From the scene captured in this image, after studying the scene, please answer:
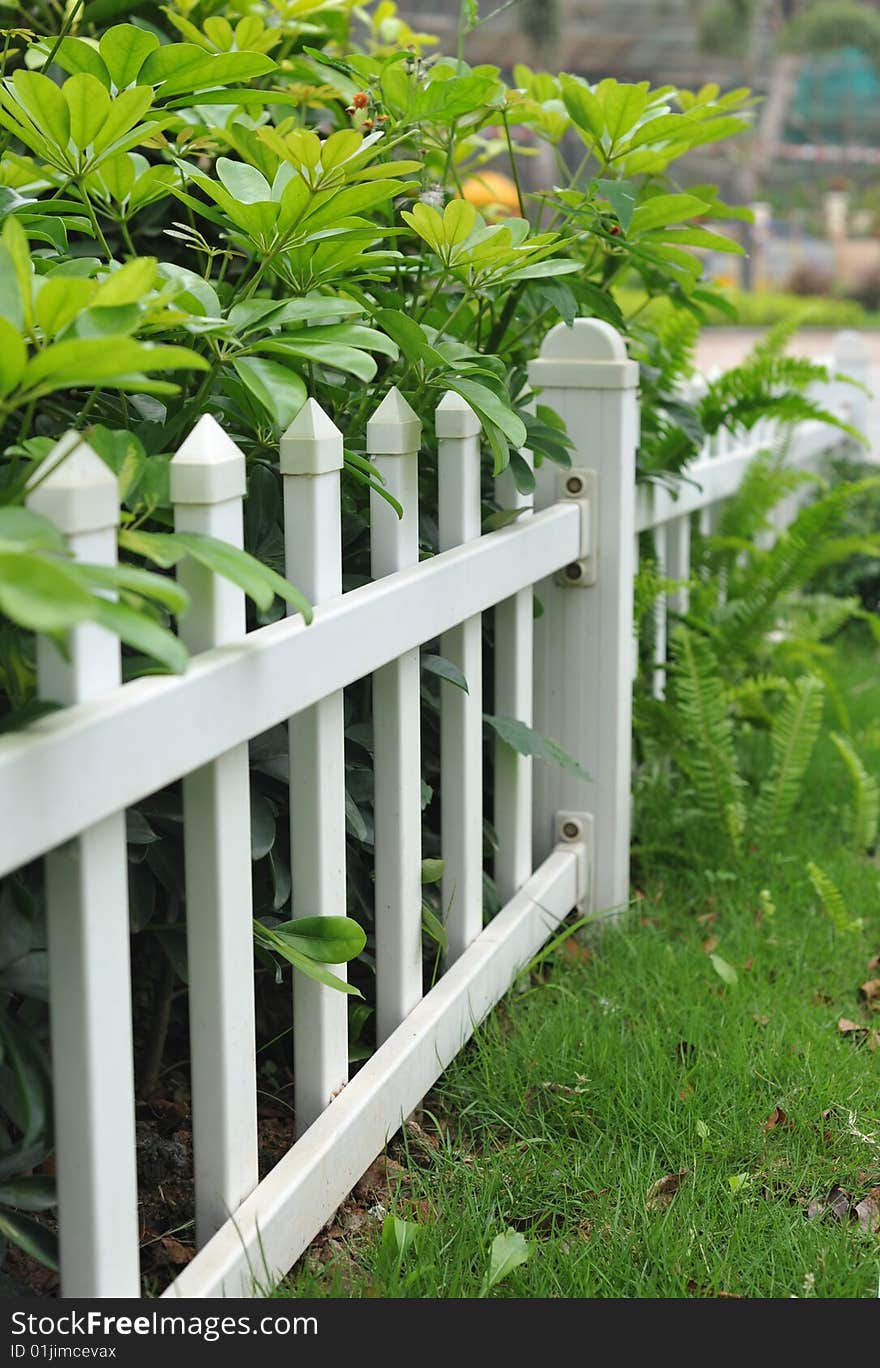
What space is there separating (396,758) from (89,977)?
670mm

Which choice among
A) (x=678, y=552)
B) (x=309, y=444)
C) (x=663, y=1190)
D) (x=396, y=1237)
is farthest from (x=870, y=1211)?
(x=678, y=552)

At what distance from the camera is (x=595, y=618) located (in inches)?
98.3

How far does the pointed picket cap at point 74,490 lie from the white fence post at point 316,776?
1.25ft

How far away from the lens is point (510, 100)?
2152 millimetres

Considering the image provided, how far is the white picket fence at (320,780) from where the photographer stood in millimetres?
1171

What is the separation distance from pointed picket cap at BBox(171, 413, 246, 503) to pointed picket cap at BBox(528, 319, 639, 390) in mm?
1148

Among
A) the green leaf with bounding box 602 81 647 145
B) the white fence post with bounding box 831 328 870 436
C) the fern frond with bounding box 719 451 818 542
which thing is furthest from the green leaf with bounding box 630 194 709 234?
the white fence post with bounding box 831 328 870 436

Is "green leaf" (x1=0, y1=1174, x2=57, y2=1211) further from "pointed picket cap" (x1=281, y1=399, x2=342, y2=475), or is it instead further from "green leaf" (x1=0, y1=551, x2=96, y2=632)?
"pointed picket cap" (x1=281, y1=399, x2=342, y2=475)

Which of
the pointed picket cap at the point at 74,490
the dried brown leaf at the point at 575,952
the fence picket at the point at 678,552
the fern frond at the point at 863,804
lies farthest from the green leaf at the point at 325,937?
the fence picket at the point at 678,552

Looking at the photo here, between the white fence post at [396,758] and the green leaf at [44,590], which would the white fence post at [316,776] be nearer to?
the white fence post at [396,758]

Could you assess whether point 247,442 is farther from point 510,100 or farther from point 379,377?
point 510,100

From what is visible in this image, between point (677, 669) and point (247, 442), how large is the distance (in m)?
1.44

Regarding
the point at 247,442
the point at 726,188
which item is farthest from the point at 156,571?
the point at 726,188

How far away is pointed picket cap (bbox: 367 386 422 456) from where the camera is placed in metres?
1.68
